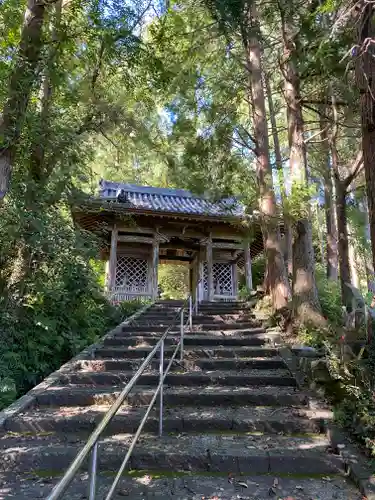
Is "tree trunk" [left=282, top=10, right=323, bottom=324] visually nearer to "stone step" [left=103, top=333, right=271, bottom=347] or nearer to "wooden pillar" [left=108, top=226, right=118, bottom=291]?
"stone step" [left=103, top=333, right=271, bottom=347]

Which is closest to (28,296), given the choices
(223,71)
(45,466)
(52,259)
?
(52,259)

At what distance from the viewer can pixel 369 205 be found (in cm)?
314

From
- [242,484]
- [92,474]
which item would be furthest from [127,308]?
[92,474]

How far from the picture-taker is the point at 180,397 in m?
3.90

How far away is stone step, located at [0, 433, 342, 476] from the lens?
2797 mm

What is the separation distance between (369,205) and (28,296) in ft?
14.4

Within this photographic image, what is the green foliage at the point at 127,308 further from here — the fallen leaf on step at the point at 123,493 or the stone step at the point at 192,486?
the fallen leaf on step at the point at 123,493

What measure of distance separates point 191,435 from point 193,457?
47cm

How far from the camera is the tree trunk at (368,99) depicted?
10.1ft

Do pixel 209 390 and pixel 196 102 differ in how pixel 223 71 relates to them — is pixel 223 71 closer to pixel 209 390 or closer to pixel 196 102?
pixel 196 102

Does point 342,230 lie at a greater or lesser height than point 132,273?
greater

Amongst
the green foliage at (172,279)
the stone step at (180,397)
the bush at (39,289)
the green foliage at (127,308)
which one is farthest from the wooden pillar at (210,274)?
the green foliage at (172,279)

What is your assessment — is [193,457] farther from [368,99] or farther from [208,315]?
[208,315]

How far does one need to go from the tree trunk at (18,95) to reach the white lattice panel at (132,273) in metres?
8.09
